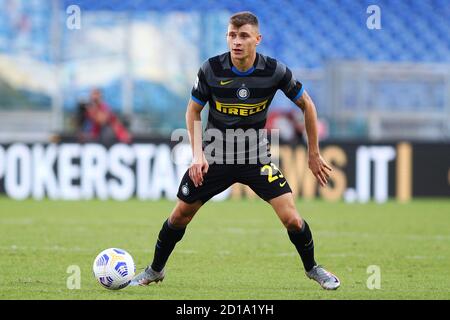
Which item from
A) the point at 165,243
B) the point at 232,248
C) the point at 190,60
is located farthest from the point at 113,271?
the point at 190,60

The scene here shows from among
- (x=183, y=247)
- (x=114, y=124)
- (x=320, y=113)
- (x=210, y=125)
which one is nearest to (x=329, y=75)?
(x=320, y=113)

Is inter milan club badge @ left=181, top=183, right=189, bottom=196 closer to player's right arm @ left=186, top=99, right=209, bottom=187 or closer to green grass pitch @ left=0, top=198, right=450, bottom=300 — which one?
player's right arm @ left=186, top=99, right=209, bottom=187

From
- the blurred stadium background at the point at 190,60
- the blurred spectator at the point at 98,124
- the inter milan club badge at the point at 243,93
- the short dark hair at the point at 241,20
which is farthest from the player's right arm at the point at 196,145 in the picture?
the blurred stadium background at the point at 190,60

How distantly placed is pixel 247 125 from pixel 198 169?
57 cm

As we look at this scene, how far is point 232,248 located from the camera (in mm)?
10617

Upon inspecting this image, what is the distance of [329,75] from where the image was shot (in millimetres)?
20312

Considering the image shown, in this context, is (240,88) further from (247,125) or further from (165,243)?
(165,243)

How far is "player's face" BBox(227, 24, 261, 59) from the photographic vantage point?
7297 mm

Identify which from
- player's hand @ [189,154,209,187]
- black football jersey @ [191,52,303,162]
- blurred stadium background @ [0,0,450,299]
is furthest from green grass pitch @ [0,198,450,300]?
black football jersey @ [191,52,303,162]

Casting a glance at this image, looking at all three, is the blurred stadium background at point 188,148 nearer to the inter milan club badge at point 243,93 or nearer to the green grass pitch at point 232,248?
the green grass pitch at point 232,248

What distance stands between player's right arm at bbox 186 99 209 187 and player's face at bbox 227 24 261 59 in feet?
1.73

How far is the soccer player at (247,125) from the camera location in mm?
7484

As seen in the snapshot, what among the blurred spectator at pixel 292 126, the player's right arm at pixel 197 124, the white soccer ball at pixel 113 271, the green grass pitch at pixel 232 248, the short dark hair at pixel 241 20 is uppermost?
the short dark hair at pixel 241 20
